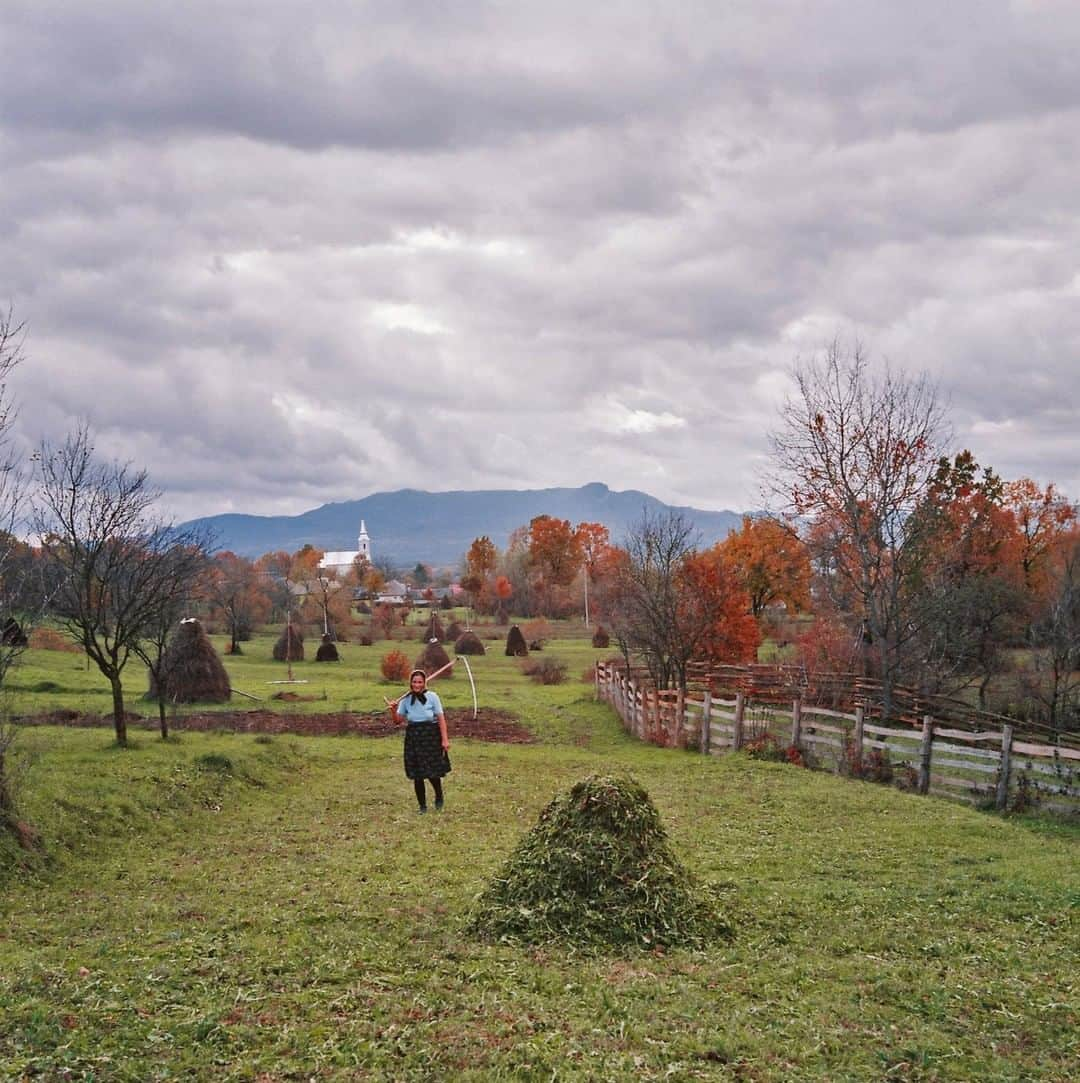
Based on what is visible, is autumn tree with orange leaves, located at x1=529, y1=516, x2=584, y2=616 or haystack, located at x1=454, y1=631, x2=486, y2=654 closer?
haystack, located at x1=454, y1=631, x2=486, y2=654

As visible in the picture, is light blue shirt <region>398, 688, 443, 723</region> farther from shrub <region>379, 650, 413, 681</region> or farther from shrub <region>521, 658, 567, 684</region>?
shrub <region>521, 658, 567, 684</region>

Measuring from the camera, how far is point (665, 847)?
8352 mm

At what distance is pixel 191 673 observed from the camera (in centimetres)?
2734

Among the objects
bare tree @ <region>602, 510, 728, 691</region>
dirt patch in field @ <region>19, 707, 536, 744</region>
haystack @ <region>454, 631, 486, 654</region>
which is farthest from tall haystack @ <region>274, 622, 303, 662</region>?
bare tree @ <region>602, 510, 728, 691</region>

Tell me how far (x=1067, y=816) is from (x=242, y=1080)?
12.8 metres

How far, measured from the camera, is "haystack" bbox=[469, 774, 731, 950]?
7.42 meters

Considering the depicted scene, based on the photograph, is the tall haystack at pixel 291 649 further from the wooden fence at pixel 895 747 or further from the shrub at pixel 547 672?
the wooden fence at pixel 895 747

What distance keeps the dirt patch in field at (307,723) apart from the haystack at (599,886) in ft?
48.5

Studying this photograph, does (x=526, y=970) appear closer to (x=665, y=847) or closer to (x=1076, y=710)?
(x=665, y=847)

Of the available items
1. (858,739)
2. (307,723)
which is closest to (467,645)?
(307,723)

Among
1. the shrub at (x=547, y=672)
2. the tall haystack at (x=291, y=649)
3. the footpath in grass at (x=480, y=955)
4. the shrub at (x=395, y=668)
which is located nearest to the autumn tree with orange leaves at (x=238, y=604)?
the tall haystack at (x=291, y=649)

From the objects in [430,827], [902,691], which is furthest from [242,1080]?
[902,691]

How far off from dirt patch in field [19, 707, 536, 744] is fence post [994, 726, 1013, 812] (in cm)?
1167

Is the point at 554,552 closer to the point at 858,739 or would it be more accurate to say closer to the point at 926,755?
the point at 858,739
